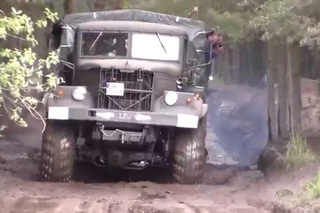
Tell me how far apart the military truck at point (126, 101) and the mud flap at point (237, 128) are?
5147 mm

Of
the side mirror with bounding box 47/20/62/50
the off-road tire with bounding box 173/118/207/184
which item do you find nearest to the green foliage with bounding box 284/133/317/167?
→ the off-road tire with bounding box 173/118/207/184

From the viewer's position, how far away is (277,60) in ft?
55.5

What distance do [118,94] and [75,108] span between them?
0.71 metres

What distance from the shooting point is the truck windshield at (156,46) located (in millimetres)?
11555

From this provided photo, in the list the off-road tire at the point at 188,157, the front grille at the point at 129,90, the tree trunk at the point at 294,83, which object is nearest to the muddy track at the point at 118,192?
the off-road tire at the point at 188,157

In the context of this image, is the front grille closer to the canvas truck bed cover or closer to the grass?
the canvas truck bed cover

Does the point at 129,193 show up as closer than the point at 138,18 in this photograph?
Yes

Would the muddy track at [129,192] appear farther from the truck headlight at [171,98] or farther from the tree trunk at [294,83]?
the tree trunk at [294,83]

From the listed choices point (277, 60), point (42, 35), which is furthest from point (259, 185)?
point (42, 35)

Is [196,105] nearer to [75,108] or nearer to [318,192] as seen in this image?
[75,108]

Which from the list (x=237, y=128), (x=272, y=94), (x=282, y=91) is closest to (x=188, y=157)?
(x=282, y=91)

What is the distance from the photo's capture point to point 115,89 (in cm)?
1097

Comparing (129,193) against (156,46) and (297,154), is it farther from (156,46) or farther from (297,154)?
(297,154)

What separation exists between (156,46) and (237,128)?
Result: 12530 mm
